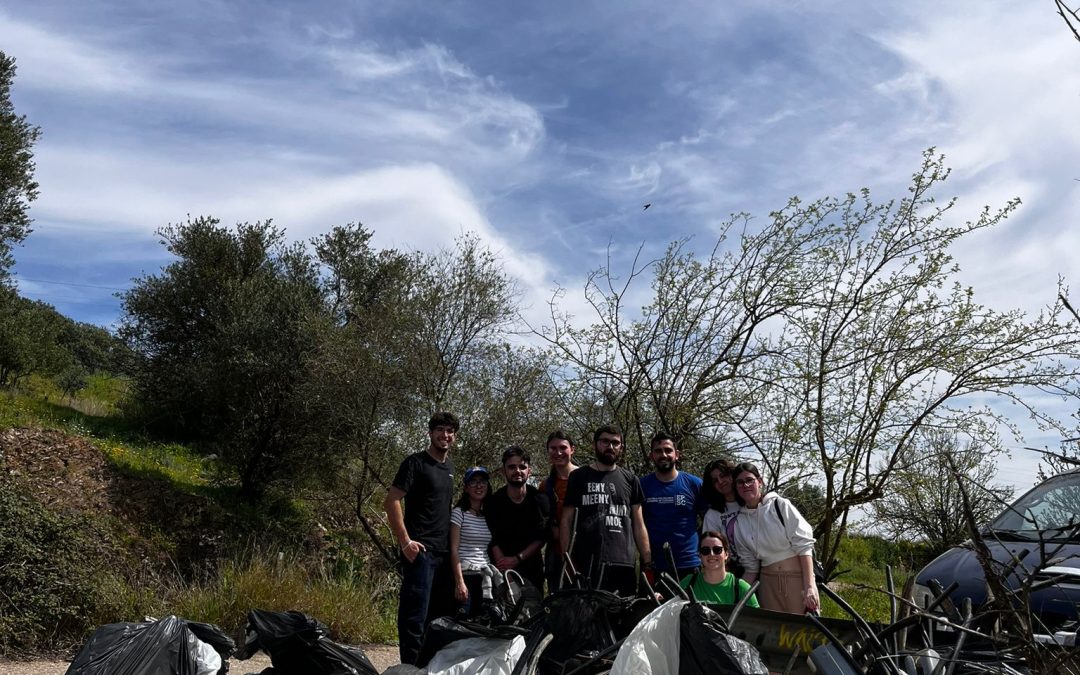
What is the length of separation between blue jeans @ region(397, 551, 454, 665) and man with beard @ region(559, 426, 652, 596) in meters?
0.95

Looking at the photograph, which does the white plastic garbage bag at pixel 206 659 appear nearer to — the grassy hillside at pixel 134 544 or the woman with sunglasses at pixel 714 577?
the woman with sunglasses at pixel 714 577

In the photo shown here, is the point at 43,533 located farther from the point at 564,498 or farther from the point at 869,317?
the point at 869,317

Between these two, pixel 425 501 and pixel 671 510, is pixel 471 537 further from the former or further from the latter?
pixel 671 510

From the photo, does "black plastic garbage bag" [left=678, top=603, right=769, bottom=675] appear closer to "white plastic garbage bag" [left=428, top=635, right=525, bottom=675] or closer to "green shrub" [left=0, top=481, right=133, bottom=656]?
"white plastic garbage bag" [left=428, top=635, right=525, bottom=675]

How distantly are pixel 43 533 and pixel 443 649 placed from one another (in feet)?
20.7

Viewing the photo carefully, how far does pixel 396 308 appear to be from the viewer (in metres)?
13.7

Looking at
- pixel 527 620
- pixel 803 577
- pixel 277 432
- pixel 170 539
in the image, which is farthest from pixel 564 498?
pixel 277 432

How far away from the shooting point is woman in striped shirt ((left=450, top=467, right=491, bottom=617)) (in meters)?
6.30

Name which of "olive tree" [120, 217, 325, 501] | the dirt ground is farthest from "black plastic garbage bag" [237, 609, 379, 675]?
"olive tree" [120, 217, 325, 501]

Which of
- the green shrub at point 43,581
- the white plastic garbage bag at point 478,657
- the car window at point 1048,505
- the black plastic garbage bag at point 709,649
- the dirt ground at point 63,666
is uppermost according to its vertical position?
the car window at point 1048,505

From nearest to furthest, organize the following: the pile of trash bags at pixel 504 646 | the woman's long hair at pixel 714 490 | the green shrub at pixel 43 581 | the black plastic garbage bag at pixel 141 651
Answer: the pile of trash bags at pixel 504 646
the black plastic garbage bag at pixel 141 651
the woman's long hair at pixel 714 490
the green shrub at pixel 43 581

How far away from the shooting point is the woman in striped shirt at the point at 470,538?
20.7 ft

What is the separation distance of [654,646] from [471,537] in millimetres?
4108

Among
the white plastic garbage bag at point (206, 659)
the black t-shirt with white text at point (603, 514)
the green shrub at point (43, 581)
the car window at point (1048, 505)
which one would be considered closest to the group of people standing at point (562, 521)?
the black t-shirt with white text at point (603, 514)
